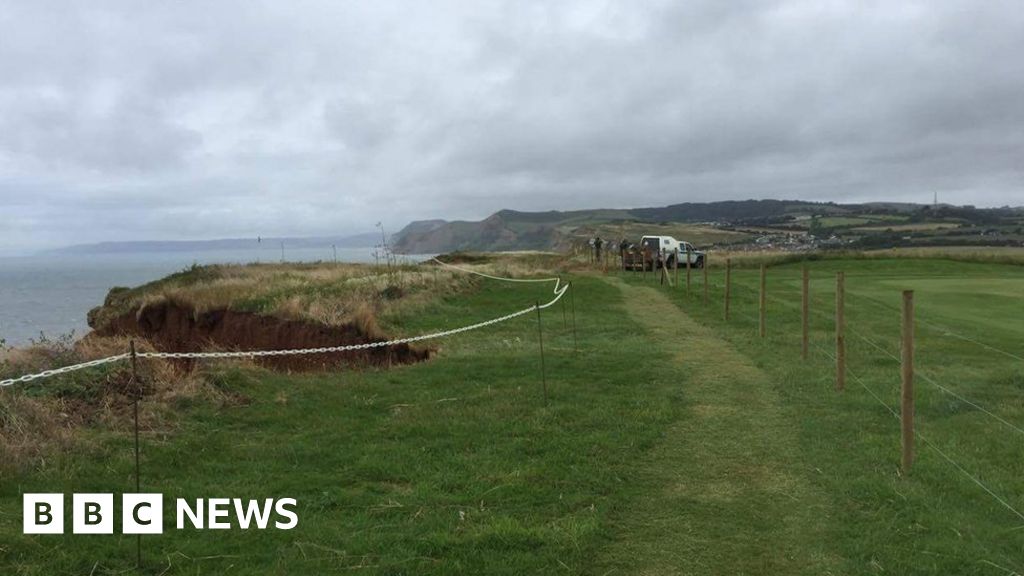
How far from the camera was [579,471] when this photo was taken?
274 inches

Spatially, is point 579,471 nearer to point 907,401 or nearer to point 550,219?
point 907,401

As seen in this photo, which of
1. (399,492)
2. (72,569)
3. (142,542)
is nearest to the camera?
(72,569)

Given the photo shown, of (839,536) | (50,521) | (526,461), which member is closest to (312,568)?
(50,521)

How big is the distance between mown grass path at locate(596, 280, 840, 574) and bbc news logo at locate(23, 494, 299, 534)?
2625 mm

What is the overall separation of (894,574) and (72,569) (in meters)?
5.32

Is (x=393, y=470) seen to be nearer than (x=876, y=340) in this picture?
Yes

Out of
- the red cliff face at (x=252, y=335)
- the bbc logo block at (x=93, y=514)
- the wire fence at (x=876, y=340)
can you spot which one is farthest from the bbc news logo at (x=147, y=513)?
the red cliff face at (x=252, y=335)

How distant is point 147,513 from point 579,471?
3.60 metres

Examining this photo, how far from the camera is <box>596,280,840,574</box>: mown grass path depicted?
5.15 m

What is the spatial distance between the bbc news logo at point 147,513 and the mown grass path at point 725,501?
2.62 meters

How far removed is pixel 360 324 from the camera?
1769 cm

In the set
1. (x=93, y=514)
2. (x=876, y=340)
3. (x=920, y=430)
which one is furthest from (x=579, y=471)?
(x=876, y=340)

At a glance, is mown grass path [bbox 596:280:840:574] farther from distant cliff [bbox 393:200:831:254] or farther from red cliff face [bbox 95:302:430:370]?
distant cliff [bbox 393:200:831:254]

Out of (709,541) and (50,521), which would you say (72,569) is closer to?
(50,521)
